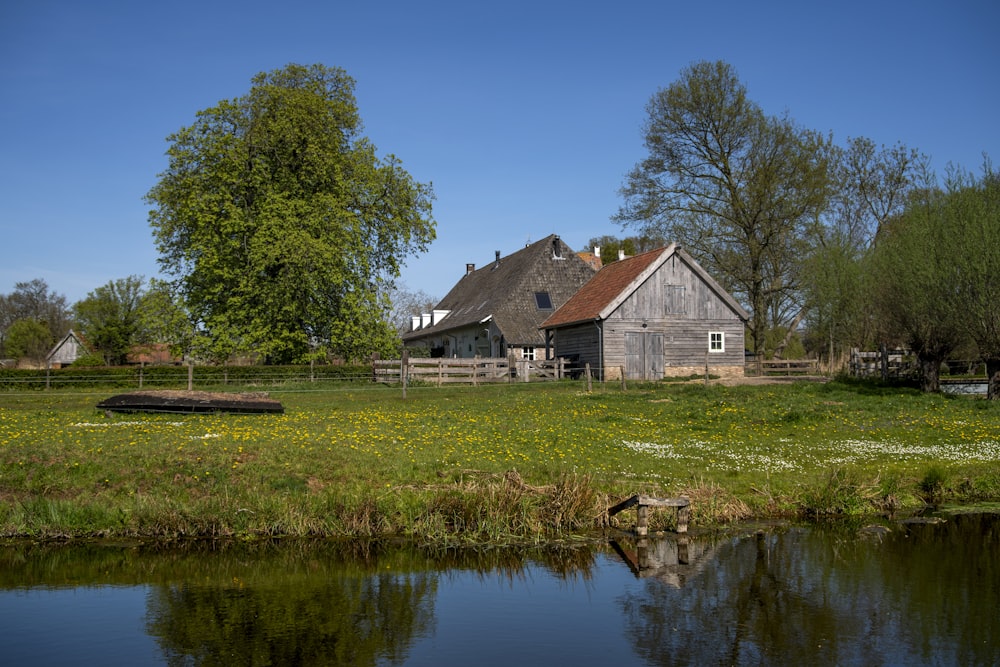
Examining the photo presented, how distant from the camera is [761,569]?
11.3 m

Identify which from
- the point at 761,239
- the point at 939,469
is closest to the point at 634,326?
the point at 761,239

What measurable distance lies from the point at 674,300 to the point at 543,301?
1165cm

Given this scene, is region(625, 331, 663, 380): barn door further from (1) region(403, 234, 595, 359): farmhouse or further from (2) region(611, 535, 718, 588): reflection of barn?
(2) region(611, 535, 718, 588): reflection of barn

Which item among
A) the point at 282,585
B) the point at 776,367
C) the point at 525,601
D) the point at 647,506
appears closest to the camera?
the point at 525,601

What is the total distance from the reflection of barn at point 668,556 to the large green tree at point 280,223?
3117 cm

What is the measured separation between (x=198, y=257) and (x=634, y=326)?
72.3 feet

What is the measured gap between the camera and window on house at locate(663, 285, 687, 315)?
134 feet

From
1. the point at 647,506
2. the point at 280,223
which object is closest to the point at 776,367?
the point at 280,223

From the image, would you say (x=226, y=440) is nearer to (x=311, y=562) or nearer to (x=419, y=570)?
(x=311, y=562)

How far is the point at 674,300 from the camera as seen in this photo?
4103 centimetres

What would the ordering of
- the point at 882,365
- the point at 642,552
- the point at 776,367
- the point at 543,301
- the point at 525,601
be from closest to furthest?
the point at 525,601, the point at 642,552, the point at 882,365, the point at 776,367, the point at 543,301

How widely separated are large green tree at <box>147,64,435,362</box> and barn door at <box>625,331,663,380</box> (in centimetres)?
1303

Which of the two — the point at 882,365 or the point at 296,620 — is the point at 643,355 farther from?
the point at 296,620

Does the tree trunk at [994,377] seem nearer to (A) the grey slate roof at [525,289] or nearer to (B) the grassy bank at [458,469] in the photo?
(B) the grassy bank at [458,469]
